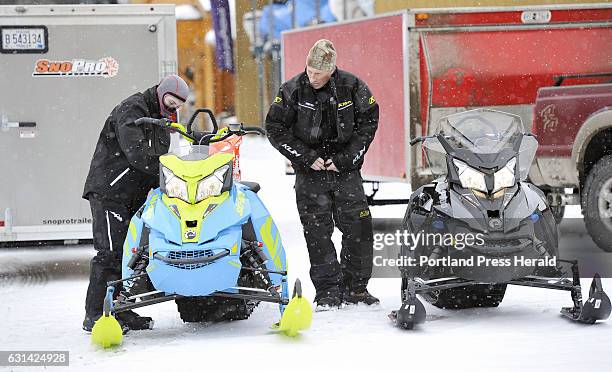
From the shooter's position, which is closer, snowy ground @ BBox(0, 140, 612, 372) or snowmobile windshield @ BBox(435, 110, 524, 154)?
snowy ground @ BBox(0, 140, 612, 372)

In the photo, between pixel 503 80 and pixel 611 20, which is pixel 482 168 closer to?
pixel 503 80

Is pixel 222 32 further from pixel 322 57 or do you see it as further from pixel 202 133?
pixel 202 133

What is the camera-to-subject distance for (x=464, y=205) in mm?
7367

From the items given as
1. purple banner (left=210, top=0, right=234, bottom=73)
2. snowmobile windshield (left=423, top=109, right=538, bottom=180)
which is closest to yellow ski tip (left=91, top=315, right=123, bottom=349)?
snowmobile windshield (left=423, top=109, right=538, bottom=180)

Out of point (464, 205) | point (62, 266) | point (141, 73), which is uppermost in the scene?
point (141, 73)

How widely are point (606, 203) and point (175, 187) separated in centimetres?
494

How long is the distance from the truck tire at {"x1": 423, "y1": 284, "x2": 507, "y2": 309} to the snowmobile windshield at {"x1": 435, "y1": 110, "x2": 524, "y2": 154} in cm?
102

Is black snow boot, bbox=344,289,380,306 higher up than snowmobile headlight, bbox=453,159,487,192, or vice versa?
snowmobile headlight, bbox=453,159,487,192

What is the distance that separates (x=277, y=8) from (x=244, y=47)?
2.72m

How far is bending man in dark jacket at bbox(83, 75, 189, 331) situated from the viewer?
764 cm

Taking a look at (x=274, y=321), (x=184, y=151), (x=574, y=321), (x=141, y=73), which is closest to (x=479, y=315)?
(x=574, y=321)

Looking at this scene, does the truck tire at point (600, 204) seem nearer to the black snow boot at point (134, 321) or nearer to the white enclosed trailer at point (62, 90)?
the white enclosed trailer at point (62, 90)

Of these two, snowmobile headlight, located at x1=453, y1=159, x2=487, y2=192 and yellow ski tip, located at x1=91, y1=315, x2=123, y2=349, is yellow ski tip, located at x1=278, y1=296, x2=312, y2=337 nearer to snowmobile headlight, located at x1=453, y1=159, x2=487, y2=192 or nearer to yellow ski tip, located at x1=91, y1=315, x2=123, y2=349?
yellow ski tip, located at x1=91, y1=315, x2=123, y2=349

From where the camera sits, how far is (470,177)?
24.1 ft
